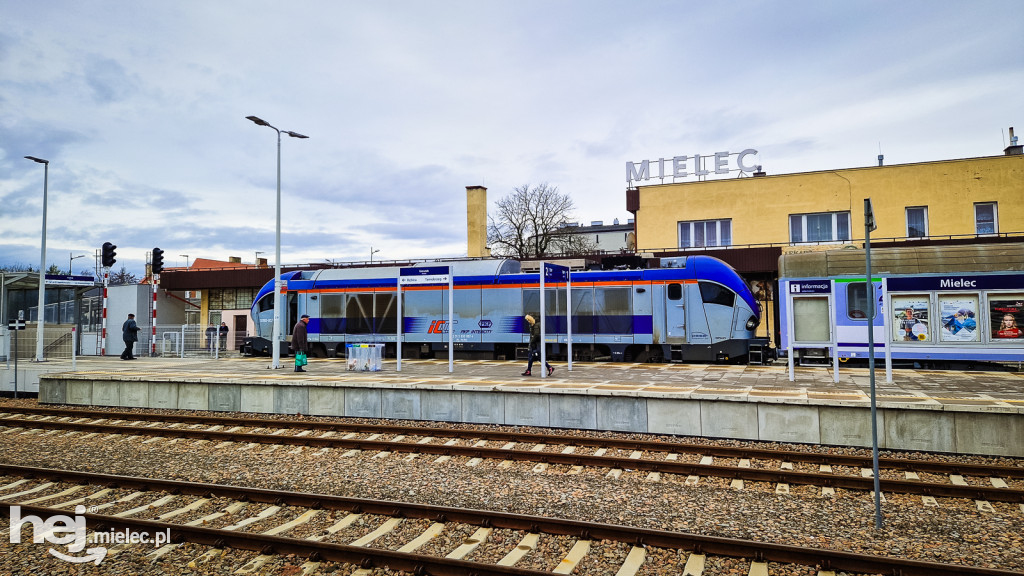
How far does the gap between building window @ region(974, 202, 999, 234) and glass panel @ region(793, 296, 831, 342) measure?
1700cm

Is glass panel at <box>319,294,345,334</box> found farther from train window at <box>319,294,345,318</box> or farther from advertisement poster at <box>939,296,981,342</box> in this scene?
advertisement poster at <box>939,296,981,342</box>

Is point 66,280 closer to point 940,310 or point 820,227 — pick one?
point 940,310

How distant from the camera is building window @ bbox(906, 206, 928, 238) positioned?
28672mm

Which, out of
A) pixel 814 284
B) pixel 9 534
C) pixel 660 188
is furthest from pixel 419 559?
pixel 660 188

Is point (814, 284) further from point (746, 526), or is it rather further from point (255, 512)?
point (255, 512)

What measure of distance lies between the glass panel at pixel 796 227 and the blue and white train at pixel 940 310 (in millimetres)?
11938

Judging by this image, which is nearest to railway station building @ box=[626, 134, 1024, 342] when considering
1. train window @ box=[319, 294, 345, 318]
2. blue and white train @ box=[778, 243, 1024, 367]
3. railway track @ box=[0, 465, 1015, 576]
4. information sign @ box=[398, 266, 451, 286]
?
blue and white train @ box=[778, 243, 1024, 367]

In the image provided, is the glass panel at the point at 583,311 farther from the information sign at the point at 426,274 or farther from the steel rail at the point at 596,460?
the steel rail at the point at 596,460

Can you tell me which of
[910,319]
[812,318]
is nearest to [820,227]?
[910,319]

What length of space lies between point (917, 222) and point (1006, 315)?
1376cm

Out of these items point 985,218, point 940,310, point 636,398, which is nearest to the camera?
point 636,398

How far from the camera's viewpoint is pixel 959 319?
1706 centimetres

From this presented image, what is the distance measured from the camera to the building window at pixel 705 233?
3150 cm

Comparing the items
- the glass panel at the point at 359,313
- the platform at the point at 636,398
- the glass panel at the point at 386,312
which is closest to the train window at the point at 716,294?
the platform at the point at 636,398
